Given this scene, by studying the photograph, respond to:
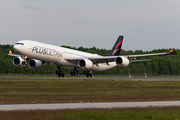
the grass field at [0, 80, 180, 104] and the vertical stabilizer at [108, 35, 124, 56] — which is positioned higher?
the vertical stabilizer at [108, 35, 124, 56]

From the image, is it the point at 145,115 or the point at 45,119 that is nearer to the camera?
the point at 45,119

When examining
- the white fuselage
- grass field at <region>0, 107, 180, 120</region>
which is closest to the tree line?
the white fuselage

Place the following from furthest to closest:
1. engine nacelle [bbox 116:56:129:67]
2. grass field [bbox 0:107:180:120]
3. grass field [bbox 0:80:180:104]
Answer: engine nacelle [bbox 116:56:129:67] → grass field [bbox 0:80:180:104] → grass field [bbox 0:107:180:120]

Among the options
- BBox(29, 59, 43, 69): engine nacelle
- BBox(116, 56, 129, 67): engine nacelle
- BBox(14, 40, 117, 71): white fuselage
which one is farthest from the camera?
BBox(29, 59, 43, 69): engine nacelle

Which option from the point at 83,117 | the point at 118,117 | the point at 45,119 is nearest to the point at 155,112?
the point at 118,117

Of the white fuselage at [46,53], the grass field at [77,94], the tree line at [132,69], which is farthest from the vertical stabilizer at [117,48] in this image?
the grass field at [77,94]

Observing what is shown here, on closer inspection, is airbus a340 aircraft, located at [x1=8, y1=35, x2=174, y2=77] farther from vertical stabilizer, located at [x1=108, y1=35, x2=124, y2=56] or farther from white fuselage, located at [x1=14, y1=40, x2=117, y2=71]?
vertical stabilizer, located at [x1=108, y1=35, x2=124, y2=56]

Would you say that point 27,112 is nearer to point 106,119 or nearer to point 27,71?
point 106,119

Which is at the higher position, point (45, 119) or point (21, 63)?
point (21, 63)

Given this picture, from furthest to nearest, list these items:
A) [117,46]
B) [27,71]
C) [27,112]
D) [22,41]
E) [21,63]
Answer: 1. [27,71]
2. [117,46]
3. [21,63]
4. [22,41]
5. [27,112]

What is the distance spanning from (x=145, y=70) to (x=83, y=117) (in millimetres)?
93065

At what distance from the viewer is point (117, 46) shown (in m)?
69.3

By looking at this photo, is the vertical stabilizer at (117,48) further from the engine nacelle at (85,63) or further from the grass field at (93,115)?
the grass field at (93,115)

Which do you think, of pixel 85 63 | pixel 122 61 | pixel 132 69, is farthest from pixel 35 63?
pixel 132 69
